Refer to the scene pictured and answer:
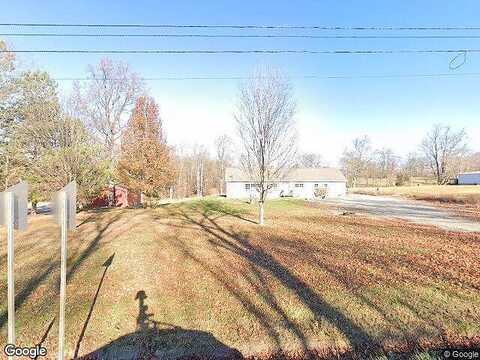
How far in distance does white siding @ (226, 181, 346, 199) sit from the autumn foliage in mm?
18860

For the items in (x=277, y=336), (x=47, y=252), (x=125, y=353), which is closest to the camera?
(x=125, y=353)

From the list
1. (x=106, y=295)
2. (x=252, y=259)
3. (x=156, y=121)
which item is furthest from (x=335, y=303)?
(x=156, y=121)

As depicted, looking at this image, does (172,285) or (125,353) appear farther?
(172,285)

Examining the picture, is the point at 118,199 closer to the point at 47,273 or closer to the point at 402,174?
the point at 47,273

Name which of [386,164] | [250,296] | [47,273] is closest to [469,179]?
[386,164]

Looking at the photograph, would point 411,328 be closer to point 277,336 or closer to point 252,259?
point 277,336

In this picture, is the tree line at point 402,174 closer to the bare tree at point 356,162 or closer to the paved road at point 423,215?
the bare tree at point 356,162

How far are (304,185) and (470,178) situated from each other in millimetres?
49942

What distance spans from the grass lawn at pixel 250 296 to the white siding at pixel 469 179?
68338 mm

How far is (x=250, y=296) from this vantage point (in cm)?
571

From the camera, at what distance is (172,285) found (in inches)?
246

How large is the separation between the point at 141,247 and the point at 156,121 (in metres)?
13.7

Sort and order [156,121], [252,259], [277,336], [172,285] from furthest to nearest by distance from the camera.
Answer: [156,121] < [252,259] < [172,285] < [277,336]

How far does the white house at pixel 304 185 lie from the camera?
127 ft
